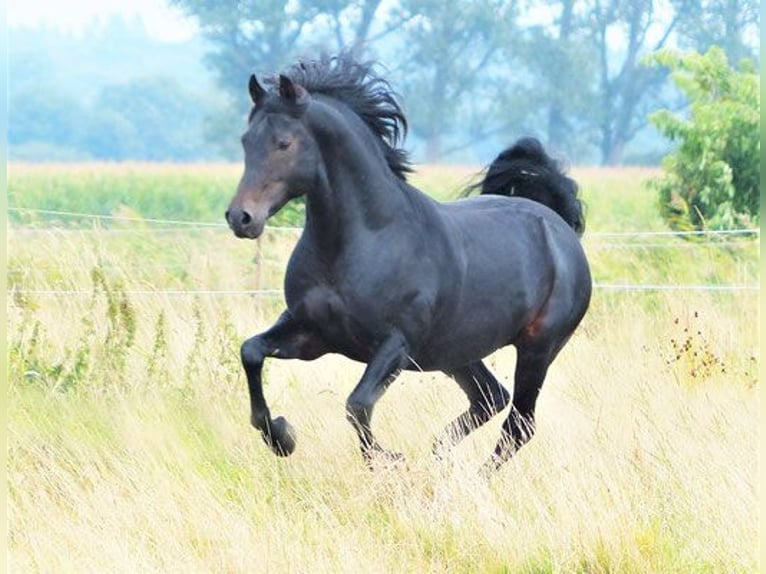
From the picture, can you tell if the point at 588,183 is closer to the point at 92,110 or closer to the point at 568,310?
the point at 568,310

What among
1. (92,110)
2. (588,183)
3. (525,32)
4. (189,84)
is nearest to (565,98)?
(525,32)

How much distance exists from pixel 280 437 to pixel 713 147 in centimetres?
821

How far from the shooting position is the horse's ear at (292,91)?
6832 millimetres

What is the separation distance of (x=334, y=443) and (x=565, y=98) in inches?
2213

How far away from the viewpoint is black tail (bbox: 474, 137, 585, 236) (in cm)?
901

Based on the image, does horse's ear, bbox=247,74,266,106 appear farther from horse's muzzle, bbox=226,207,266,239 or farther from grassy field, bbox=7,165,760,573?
grassy field, bbox=7,165,760,573

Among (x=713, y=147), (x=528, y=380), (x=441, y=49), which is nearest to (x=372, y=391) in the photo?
(x=528, y=380)

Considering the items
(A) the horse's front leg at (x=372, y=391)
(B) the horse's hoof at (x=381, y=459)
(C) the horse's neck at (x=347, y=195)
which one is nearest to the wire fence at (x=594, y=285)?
(C) the horse's neck at (x=347, y=195)

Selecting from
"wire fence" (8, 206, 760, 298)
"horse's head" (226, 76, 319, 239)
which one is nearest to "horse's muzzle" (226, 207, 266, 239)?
"horse's head" (226, 76, 319, 239)

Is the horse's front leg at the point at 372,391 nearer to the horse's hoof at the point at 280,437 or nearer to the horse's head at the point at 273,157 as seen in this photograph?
the horse's hoof at the point at 280,437

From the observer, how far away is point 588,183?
40875 millimetres

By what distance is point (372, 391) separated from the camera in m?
7.04

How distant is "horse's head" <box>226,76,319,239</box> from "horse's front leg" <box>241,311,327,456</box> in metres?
0.55

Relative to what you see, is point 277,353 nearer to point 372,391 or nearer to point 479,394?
point 372,391
